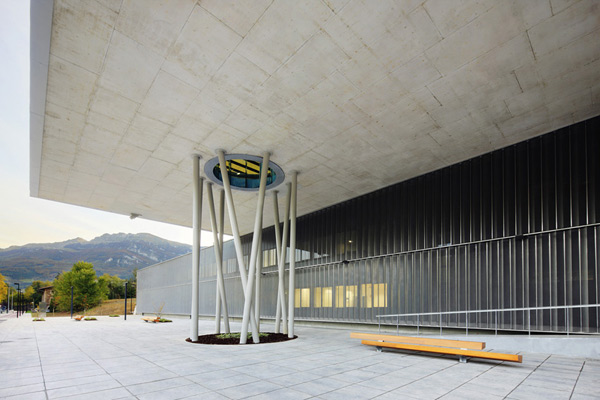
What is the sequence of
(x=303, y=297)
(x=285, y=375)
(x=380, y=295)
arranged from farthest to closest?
(x=303, y=297)
(x=380, y=295)
(x=285, y=375)

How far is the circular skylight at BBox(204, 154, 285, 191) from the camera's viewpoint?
15.2m

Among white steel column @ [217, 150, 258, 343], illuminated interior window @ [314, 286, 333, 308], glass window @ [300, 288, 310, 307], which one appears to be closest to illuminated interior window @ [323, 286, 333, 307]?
illuminated interior window @ [314, 286, 333, 308]

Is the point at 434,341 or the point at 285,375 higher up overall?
the point at 434,341

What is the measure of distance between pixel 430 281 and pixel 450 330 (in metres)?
2.11

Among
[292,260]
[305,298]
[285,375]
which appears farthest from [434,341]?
[305,298]

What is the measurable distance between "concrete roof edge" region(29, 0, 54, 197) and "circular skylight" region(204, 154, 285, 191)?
6012 mm

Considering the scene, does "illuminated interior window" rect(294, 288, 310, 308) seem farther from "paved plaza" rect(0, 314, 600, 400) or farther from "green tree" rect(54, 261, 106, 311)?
"green tree" rect(54, 261, 106, 311)

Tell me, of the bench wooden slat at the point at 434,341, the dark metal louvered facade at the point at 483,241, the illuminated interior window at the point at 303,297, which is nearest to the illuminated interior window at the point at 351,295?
the dark metal louvered facade at the point at 483,241

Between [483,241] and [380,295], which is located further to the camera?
[380,295]

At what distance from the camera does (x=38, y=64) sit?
8.84 metres

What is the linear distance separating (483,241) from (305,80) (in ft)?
31.9

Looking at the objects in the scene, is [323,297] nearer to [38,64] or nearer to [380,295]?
[380,295]

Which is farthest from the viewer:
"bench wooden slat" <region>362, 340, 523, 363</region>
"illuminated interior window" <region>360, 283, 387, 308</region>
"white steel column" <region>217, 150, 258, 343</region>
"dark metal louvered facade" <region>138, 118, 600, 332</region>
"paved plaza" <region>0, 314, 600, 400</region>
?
"illuminated interior window" <region>360, 283, 387, 308</region>

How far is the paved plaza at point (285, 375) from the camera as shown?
566 cm
